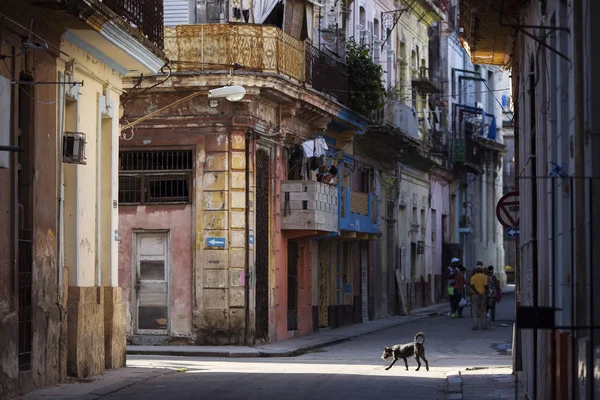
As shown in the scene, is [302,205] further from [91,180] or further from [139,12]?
[91,180]

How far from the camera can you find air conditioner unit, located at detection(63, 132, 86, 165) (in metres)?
17.9

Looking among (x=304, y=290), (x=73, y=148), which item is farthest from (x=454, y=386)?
(x=304, y=290)

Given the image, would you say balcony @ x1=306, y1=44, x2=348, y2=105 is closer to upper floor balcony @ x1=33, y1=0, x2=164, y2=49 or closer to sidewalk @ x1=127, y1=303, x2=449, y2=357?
sidewalk @ x1=127, y1=303, x2=449, y2=357

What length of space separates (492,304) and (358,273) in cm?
439

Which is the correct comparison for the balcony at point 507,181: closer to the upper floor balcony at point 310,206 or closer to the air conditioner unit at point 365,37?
the air conditioner unit at point 365,37

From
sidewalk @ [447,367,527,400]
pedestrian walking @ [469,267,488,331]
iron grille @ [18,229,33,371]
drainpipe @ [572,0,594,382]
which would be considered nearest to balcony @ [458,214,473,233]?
pedestrian walking @ [469,267,488,331]

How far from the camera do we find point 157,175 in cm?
2675

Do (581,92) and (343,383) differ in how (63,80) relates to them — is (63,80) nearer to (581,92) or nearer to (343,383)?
(343,383)

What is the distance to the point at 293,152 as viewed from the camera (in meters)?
29.9

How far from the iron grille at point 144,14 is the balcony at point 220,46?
4789 mm

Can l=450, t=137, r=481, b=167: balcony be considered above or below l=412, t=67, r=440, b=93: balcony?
below

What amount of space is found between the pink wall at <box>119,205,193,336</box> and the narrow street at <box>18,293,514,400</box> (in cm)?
251

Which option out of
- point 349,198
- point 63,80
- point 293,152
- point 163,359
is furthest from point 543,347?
point 349,198

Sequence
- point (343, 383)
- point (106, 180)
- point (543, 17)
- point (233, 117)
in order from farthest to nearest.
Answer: point (233, 117) → point (106, 180) → point (343, 383) → point (543, 17)
